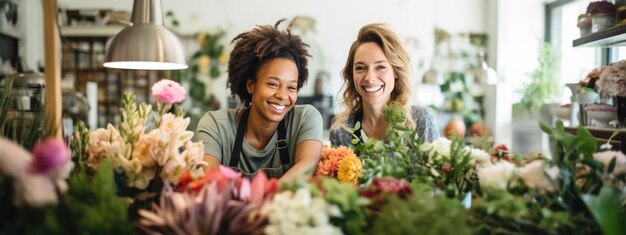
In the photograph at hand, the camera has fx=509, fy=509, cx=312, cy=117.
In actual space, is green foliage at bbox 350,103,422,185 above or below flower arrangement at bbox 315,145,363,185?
above

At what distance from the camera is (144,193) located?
35.5 inches

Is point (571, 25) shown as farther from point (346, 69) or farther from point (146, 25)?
point (146, 25)

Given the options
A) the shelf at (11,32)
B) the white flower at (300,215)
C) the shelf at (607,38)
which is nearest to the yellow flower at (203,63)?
the shelf at (11,32)

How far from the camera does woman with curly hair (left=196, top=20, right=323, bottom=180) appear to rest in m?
1.45

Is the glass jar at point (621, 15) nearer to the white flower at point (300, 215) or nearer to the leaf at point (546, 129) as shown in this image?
the leaf at point (546, 129)

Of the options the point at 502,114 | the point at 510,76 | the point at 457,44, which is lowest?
the point at 502,114

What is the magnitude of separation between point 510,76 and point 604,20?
12.3 feet

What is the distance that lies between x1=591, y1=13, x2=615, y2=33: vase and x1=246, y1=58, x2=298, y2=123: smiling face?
5.91 feet

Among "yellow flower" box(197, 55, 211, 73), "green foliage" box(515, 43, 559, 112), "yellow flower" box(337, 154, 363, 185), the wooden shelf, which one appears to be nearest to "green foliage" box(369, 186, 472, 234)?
"yellow flower" box(337, 154, 363, 185)

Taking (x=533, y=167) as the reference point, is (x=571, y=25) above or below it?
above

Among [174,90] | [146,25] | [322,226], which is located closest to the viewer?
[322,226]

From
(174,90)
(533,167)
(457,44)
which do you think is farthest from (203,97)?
(533,167)

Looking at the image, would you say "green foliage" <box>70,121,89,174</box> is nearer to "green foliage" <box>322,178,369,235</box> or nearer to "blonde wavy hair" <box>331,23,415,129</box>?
"green foliage" <box>322,178,369,235</box>

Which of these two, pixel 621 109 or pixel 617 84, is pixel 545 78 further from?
pixel 617 84
